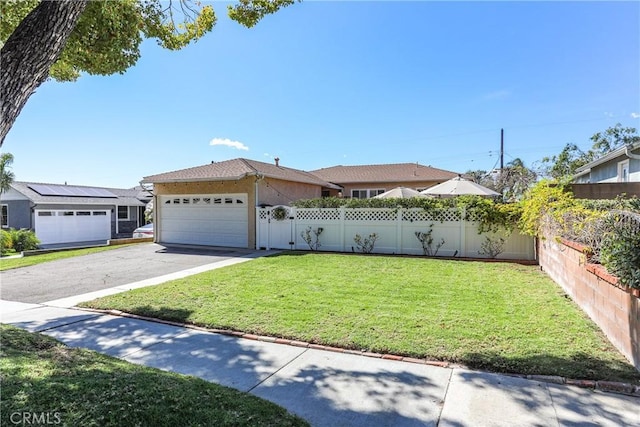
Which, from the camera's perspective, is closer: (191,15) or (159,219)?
(191,15)

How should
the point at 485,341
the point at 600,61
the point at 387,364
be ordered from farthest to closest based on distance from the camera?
1. the point at 600,61
2. the point at 485,341
3. the point at 387,364

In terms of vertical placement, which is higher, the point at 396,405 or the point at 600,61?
the point at 600,61

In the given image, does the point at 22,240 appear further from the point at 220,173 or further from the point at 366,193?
the point at 366,193

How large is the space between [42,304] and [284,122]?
1881 cm

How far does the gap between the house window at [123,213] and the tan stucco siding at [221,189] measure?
1002 cm

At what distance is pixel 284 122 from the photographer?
23.7 metres

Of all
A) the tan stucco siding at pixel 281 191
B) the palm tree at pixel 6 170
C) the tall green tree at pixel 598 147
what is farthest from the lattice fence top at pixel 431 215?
the tall green tree at pixel 598 147

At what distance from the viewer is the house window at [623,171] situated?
1305 centimetres

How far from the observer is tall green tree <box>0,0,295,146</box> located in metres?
3.21

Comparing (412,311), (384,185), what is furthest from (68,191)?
(412,311)

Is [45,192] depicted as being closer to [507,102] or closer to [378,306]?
[378,306]

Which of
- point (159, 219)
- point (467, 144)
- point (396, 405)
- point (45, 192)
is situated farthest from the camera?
point (467, 144)

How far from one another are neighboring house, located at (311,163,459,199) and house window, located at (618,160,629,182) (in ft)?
32.8

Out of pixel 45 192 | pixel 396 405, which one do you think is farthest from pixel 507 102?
pixel 45 192
